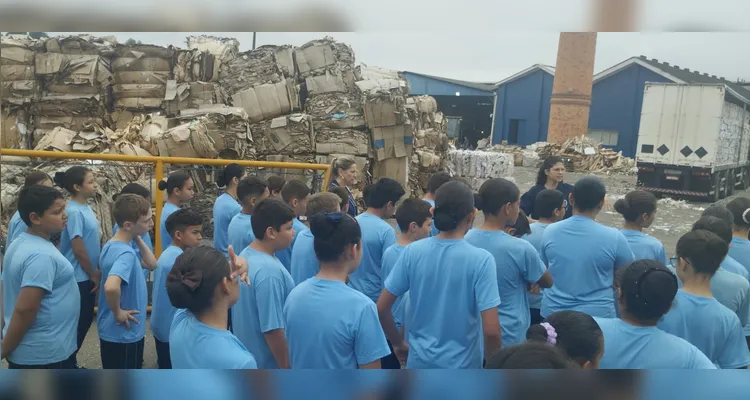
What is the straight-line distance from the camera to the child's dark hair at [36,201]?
8.84 ft

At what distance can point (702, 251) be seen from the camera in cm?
238

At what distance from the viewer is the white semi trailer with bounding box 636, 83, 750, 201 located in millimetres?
13594

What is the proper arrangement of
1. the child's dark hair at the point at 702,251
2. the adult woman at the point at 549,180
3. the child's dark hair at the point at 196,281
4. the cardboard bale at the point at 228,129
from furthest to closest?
the cardboard bale at the point at 228,129, the adult woman at the point at 549,180, the child's dark hair at the point at 702,251, the child's dark hair at the point at 196,281

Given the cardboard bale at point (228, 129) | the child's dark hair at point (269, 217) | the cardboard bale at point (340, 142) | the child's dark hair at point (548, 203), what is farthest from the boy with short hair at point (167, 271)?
the cardboard bale at point (340, 142)

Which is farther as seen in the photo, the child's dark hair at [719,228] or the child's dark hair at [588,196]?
the child's dark hair at [588,196]

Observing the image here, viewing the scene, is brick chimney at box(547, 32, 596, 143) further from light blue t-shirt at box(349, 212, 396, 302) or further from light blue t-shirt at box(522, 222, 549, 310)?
light blue t-shirt at box(349, 212, 396, 302)

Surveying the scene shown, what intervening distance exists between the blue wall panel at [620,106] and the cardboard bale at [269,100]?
48.6 ft

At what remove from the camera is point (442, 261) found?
2.54 meters

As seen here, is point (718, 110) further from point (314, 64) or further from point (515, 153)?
point (314, 64)

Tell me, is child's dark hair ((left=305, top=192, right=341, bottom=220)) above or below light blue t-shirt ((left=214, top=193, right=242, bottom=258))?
above

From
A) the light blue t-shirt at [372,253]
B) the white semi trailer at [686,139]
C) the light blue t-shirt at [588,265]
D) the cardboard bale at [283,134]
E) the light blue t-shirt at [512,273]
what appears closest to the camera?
the light blue t-shirt at [512,273]

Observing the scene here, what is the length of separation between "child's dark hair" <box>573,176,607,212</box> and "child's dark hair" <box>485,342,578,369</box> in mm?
1974

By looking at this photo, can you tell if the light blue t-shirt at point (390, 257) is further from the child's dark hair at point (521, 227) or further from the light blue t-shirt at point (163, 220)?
the light blue t-shirt at point (163, 220)

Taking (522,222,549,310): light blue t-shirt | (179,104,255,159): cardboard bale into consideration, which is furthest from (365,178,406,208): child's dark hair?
(179,104,255,159): cardboard bale
